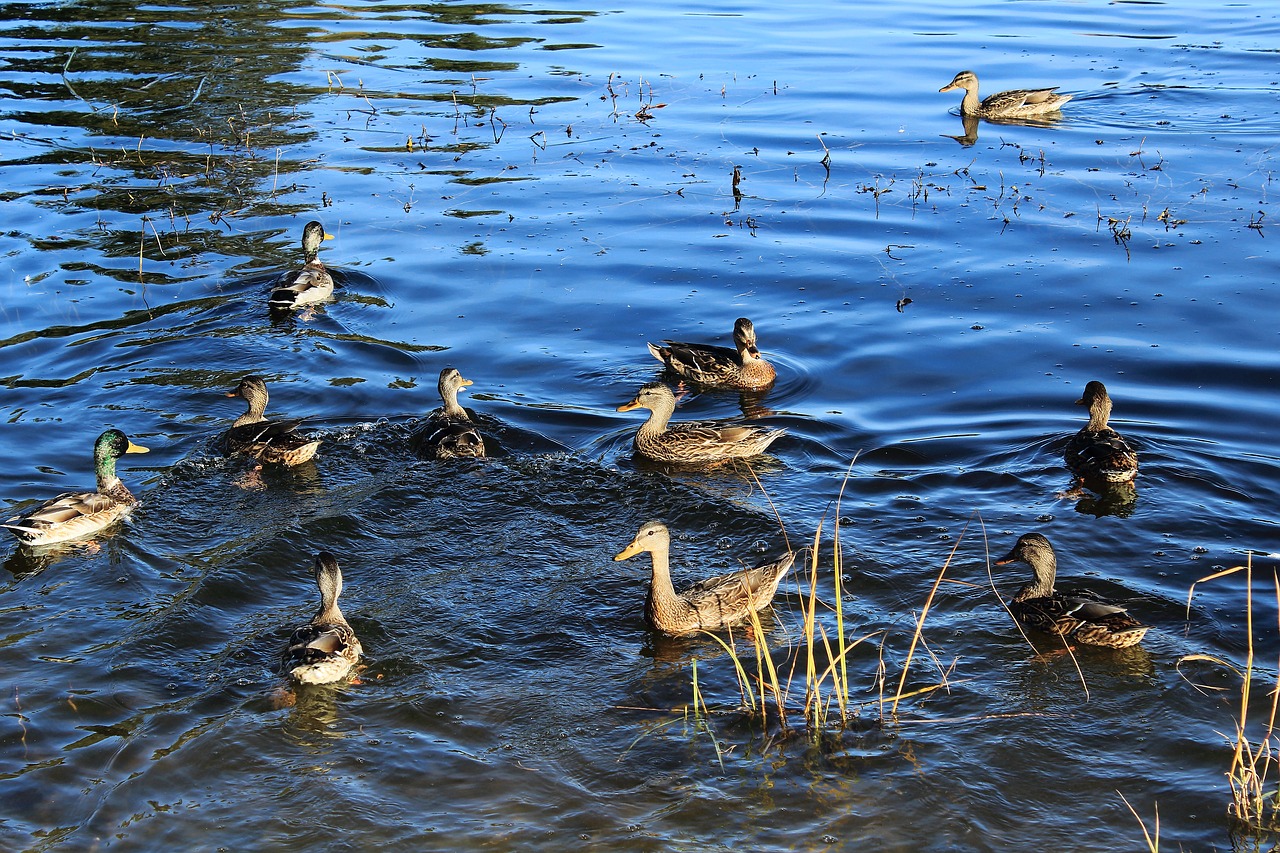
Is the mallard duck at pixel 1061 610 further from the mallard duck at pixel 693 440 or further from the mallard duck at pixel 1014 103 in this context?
the mallard duck at pixel 1014 103

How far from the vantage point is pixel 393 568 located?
29.0ft

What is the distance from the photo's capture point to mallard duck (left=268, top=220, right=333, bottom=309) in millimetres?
13164

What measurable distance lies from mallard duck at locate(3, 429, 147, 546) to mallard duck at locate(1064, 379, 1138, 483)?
7208 mm

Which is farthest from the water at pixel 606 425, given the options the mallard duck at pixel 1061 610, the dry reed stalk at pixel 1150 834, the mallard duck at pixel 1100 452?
the mallard duck at pixel 1100 452

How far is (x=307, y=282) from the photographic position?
44.0 feet

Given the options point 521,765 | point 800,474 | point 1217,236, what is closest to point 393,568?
point 521,765

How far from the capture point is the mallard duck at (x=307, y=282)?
13164mm

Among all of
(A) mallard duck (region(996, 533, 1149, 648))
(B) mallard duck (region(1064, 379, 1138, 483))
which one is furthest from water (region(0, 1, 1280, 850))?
(B) mallard duck (region(1064, 379, 1138, 483))

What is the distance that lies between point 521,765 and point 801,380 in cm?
607

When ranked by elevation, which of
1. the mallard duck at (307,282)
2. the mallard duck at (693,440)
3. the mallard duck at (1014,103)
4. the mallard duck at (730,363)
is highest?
the mallard duck at (1014,103)

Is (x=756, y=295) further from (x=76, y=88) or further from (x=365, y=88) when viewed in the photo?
(x=76, y=88)

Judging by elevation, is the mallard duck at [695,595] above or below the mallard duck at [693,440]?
below

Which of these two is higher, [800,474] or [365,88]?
[365,88]

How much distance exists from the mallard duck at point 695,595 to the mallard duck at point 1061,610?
1.53m
